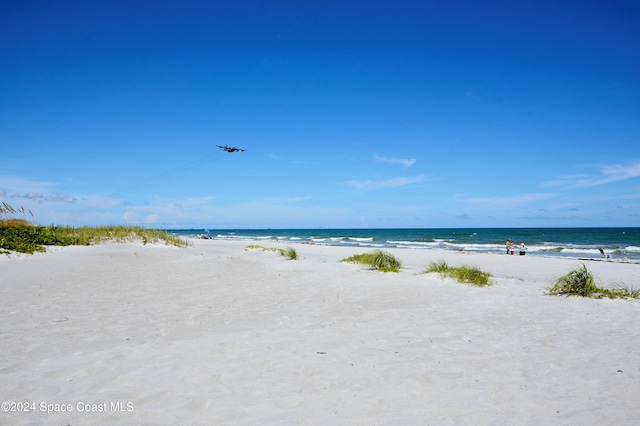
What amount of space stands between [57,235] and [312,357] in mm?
21949

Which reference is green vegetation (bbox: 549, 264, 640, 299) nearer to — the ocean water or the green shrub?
the green shrub

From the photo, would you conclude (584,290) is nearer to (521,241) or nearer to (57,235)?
(57,235)

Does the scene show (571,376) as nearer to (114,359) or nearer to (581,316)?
(581,316)

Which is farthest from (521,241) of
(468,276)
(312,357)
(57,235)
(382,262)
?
(312,357)

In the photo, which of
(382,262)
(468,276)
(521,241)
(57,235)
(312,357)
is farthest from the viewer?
(521,241)

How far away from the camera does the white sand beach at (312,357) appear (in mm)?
3770

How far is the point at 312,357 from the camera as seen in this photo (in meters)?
5.28

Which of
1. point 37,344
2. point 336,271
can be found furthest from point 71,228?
point 37,344

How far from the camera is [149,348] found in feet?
18.2

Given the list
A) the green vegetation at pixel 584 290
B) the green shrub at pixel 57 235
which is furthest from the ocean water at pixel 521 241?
the green shrub at pixel 57 235

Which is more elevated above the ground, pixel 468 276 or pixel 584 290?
pixel 468 276

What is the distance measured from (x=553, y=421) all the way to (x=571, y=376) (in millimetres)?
1428

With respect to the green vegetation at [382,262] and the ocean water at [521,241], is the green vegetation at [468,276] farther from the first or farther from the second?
the ocean water at [521,241]

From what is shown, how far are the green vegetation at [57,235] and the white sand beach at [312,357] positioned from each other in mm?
7528
